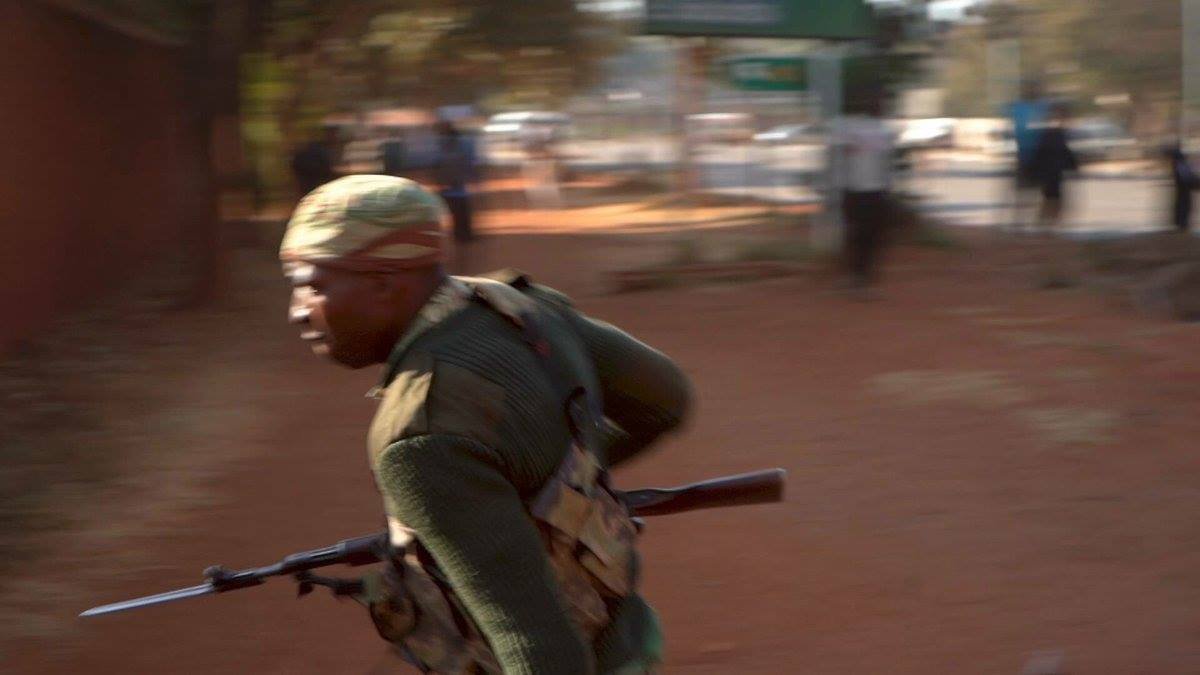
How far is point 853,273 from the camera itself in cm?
1150

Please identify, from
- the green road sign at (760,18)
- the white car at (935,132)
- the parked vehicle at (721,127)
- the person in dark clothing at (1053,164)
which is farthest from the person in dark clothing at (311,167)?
the white car at (935,132)

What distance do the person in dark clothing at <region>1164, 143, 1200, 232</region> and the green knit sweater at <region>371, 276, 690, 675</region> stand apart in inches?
484

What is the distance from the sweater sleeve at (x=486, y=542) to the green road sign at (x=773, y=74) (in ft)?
38.2

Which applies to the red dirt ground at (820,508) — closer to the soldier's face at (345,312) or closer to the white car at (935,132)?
the soldier's face at (345,312)

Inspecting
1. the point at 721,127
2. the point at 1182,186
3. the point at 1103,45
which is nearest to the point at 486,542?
the point at 1182,186

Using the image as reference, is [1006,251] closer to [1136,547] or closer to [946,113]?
[1136,547]

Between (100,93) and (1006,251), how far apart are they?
8052 millimetres

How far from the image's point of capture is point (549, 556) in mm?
1871

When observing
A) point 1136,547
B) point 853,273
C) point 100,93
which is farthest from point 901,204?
point 1136,547

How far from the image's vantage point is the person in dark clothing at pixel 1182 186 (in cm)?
1305

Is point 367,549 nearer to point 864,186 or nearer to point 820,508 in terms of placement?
point 820,508

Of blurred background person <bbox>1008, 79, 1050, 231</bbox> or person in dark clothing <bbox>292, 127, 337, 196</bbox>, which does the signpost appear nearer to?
blurred background person <bbox>1008, 79, 1050, 231</bbox>

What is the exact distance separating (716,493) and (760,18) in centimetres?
1013

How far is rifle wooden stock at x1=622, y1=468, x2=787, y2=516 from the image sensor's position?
2.40 metres
